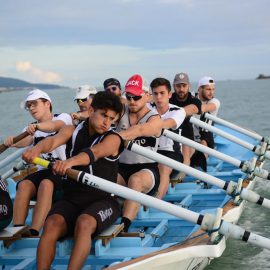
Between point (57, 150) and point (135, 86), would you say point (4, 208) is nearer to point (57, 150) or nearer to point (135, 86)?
point (57, 150)

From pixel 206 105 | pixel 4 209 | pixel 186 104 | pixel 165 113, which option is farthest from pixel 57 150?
pixel 206 105

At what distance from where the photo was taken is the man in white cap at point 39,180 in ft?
18.4

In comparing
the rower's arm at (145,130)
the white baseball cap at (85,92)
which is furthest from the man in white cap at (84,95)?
the rower's arm at (145,130)

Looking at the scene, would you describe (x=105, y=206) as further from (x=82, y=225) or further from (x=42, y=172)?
(x=42, y=172)

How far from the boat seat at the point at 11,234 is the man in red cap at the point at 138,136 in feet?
3.61

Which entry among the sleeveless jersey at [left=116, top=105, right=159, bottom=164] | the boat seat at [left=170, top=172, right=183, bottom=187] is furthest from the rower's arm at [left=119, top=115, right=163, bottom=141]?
the boat seat at [left=170, top=172, right=183, bottom=187]

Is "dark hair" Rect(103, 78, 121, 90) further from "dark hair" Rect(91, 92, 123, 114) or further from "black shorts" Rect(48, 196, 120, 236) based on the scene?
"black shorts" Rect(48, 196, 120, 236)

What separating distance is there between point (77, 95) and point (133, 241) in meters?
3.49

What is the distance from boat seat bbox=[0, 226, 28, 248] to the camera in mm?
5164

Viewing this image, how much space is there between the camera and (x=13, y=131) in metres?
31.5

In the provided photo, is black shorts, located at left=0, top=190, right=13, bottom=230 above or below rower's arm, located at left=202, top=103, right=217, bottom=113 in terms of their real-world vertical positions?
below

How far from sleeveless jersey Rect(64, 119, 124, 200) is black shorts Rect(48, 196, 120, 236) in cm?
11

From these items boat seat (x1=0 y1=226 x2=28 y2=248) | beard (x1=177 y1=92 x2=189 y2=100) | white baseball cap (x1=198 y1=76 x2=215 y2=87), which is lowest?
boat seat (x1=0 y1=226 x2=28 y2=248)

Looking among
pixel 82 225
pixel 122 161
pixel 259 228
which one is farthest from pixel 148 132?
pixel 259 228
